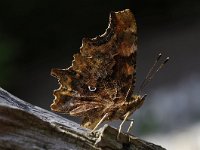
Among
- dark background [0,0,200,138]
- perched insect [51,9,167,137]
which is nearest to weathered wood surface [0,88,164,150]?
perched insect [51,9,167,137]

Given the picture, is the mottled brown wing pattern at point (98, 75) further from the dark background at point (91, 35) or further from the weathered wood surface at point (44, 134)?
the dark background at point (91, 35)

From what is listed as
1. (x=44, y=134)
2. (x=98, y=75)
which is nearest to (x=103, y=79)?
(x=98, y=75)

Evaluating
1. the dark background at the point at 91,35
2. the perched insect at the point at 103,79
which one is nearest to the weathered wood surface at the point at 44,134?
the perched insect at the point at 103,79

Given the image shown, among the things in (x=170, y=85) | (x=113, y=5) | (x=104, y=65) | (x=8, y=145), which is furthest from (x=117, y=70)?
(x=113, y=5)

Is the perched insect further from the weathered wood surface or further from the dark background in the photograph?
the dark background

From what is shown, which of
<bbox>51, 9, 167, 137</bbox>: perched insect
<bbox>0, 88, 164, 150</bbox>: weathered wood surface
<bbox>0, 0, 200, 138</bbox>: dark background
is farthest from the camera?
<bbox>0, 0, 200, 138</bbox>: dark background
